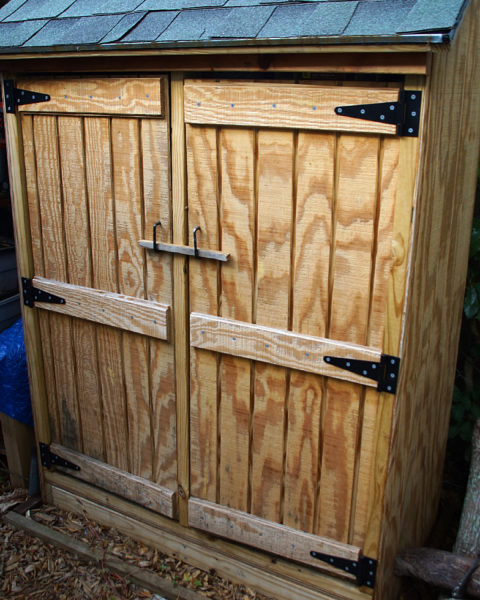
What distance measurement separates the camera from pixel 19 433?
3594 millimetres

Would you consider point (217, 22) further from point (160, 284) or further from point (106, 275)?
point (106, 275)

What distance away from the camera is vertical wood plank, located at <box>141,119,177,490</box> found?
2551mm

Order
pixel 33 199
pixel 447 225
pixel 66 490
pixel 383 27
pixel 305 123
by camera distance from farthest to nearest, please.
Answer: pixel 66 490 → pixel 33 199 → pixel 447 225 → pixel 305 123 → pixel 383 27

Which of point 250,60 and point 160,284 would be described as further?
point 160,284

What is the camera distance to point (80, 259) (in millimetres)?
2930

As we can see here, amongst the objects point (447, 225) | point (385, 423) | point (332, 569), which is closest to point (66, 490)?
point (332, 569)

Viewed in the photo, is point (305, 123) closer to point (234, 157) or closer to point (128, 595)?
point (234, 157)

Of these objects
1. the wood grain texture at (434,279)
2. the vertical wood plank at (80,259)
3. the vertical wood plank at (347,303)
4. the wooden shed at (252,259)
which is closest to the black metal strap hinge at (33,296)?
the wooden shed at (252,259)

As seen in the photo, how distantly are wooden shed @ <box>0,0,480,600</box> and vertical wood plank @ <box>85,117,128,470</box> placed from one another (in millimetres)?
11

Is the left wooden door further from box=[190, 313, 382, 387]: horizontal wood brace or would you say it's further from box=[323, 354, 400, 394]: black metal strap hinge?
box=[323, 354, 400, 394]: black metal strap hinge

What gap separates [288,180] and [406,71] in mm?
542

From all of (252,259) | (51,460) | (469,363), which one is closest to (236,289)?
(252,259)

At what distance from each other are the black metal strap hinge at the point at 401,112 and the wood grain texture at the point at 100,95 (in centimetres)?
83

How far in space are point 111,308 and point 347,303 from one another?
3.61 feet
